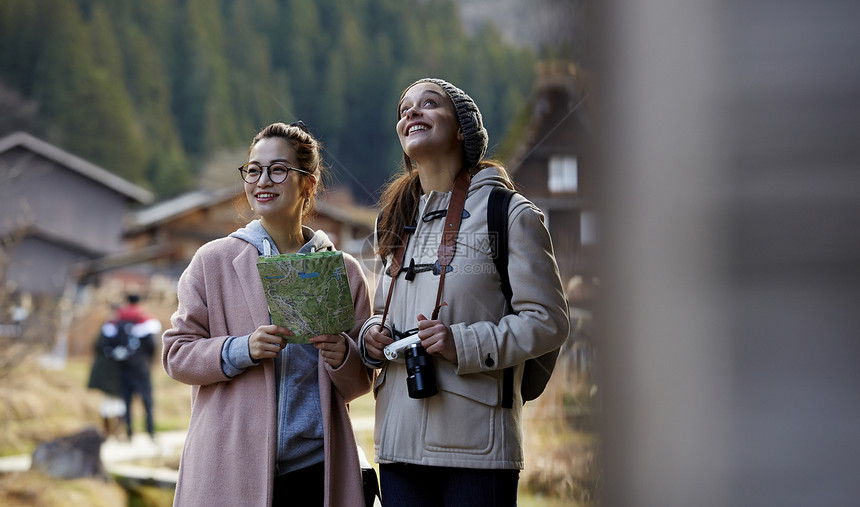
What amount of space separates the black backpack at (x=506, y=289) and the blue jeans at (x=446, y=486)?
0.12 m

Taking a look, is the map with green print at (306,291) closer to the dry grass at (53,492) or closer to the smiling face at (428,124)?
the smiling face at (428,124)

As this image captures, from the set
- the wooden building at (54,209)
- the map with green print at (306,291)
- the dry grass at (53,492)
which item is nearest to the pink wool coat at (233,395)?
the map with green print at (306,291)

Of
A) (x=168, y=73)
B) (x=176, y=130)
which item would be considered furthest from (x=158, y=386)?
(x=168, y=73)

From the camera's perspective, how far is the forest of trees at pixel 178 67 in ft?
17.9

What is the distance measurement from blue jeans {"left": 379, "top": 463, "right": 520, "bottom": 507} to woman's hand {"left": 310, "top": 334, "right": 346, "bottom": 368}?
0.66 feet

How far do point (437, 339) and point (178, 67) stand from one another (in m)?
7.05

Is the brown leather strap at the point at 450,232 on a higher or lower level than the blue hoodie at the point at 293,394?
higher

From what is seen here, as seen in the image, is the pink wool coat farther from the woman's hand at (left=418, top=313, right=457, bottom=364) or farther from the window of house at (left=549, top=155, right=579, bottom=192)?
the window of house at (left=549, top=155, right=579, bottom=192)

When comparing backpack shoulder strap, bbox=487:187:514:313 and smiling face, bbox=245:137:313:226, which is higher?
smiling face, bbox=245:137:313:226

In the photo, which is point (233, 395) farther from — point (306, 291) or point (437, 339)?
point (437, 339)

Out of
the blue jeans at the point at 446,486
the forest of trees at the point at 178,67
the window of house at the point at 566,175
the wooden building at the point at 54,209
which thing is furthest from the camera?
the wooden building at the point at 54,209

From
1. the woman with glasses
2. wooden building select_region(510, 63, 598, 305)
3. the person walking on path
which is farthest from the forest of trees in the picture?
the woman with glasses

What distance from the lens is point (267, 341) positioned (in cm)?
127

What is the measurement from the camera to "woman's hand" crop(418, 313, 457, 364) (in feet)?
3.93
